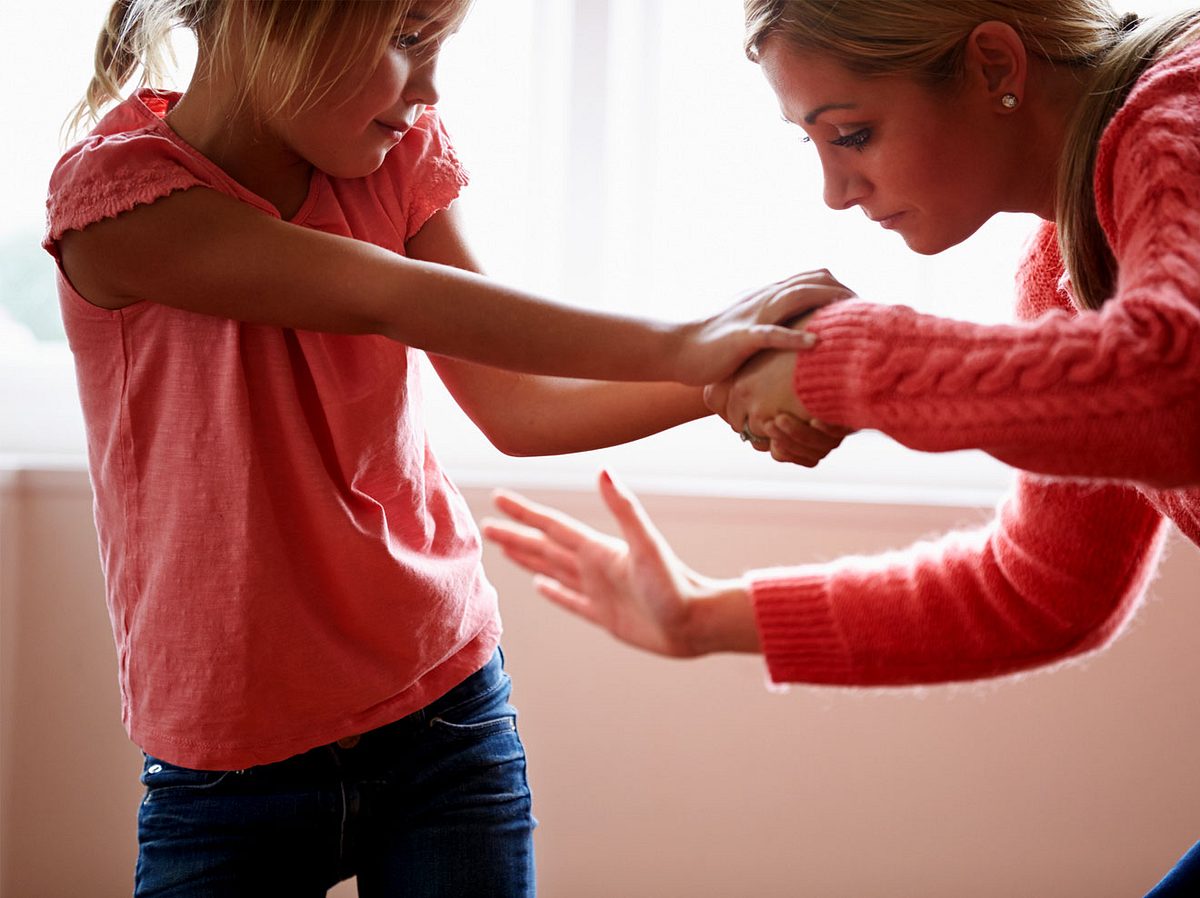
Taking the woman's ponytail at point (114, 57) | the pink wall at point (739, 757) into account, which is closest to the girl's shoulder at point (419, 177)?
the woman's ponytail at point (114, 57)

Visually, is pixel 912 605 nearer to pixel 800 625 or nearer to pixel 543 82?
pixel 800 625

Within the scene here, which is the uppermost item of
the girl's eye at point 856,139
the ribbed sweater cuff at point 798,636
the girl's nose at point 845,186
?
the girl's eye at point 856,139

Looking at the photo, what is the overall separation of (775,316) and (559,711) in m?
1.01

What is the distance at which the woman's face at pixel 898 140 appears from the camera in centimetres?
107

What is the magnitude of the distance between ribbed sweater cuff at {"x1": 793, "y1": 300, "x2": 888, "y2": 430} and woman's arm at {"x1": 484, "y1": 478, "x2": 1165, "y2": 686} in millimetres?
158

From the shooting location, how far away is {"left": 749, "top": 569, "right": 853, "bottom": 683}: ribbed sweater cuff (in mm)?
989

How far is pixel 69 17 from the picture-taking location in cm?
205

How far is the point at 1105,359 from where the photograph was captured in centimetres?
77

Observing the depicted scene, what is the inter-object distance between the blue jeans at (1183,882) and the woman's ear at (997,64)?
25.7 inches

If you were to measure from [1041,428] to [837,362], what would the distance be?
0.17 metres

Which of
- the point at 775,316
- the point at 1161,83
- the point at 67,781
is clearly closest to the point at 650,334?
the point at 775,316

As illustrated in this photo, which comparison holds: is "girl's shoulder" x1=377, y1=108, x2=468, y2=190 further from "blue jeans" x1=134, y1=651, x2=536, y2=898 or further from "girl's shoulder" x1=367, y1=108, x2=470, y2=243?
"blue jeans" x1=134, y1=651, x2=536, y2=898

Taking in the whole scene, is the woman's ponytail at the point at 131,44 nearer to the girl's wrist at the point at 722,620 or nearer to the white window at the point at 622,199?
the girl's wrist at the point at 722,620

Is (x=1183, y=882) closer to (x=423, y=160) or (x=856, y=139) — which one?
(x=856, y=139)
